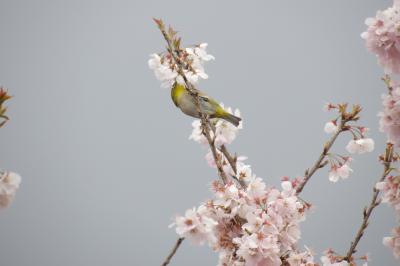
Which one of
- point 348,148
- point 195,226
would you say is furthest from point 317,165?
point 195,226

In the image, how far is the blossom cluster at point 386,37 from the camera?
139cm

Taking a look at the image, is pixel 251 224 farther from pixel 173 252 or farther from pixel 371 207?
pixel 371 207

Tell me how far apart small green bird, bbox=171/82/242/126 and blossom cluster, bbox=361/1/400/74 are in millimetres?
548

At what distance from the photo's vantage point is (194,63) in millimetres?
1579

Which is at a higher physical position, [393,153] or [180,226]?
[393,153]

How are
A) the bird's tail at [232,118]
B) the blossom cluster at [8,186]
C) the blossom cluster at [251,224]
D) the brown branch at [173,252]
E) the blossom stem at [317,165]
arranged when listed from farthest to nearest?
the bird's tail at [232,118] < the blossom stem at [317,165] < the blossom cluster at [251,224] < the brown branch at [173,252] < the blossom cluster at [8,186]

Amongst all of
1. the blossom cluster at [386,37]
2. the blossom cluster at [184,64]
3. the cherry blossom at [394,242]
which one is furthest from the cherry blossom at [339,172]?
the blossom cluster at [184,64]

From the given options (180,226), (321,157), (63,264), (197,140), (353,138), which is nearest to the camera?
(180,226)

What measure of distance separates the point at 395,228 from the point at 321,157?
15.0 inches

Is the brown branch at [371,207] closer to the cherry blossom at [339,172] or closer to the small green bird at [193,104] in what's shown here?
the cherry blossom at [339,172]

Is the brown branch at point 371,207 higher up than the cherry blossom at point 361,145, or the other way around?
the cherry blossom at point 361,145

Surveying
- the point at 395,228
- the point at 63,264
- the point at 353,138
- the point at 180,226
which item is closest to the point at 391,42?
the point at 353,138

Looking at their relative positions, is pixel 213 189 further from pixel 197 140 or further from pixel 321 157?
pixel 197 140

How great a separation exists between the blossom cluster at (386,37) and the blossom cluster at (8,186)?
1105 millimetres
